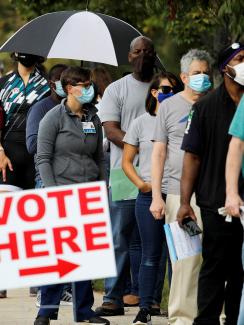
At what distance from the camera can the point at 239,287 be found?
326 inches

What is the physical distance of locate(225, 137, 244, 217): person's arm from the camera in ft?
25.1

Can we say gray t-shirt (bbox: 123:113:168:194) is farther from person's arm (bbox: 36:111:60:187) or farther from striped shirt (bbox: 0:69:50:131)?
striped shirt (bbox: 0:69:50:131)

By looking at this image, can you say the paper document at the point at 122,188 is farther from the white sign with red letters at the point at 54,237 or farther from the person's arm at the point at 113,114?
the white sign with red letters at the point at 54,237

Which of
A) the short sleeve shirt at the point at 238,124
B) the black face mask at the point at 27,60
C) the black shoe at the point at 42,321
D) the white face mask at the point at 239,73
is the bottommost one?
the black shoe at the point at 42,321

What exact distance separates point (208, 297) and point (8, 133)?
12.7 ft

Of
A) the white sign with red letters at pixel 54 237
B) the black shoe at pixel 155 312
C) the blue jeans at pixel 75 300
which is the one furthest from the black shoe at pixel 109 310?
the white sign with red letters at pixel 54 237

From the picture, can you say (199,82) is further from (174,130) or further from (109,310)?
(109,310)

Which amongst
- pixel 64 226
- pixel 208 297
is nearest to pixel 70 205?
pixel 64 226

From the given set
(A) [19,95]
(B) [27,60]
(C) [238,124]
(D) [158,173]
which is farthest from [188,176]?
(B) [27,60]

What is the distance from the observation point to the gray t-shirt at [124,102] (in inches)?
416

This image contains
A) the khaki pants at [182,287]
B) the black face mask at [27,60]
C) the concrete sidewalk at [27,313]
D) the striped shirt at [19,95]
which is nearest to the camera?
the khaki pants at [182,287]

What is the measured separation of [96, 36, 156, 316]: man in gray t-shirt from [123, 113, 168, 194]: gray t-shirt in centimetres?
41

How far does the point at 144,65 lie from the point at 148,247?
5.16ft

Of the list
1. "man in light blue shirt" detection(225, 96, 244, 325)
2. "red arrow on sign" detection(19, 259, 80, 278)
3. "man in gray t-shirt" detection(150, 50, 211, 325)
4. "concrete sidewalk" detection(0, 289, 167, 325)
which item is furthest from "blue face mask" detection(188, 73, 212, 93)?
"red arrow on sign" detection(19, 259, 80, 278)
